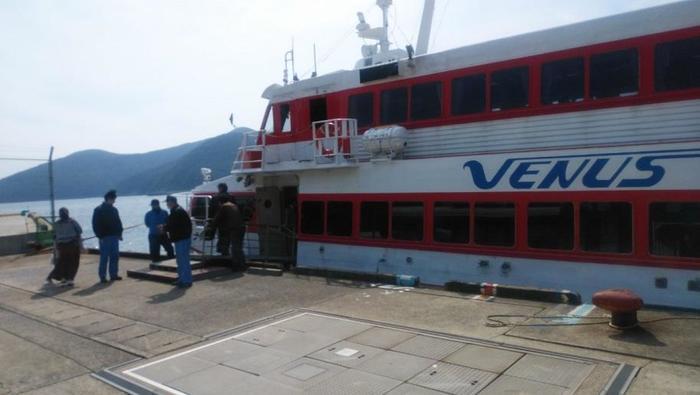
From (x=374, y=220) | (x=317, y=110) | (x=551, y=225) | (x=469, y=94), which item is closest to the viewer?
(x=551, y=225)

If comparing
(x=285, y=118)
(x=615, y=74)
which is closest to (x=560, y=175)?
(x=615, y=74)

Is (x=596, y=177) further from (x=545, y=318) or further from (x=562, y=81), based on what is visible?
(x=545, y=318)

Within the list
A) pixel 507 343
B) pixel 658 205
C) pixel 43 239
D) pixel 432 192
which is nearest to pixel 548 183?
pixel 658 205

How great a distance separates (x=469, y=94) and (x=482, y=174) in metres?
1.82

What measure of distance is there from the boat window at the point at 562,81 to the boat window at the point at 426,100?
2.17m

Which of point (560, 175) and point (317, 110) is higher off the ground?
point (317, 110)

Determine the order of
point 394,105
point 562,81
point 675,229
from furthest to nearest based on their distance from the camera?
point 394,105
point 562,81
point 675,229

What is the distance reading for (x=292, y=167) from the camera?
12.5 meters

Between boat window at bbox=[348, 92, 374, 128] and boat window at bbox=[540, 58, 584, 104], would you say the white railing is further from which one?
boat window at bbox=[540, 58, 584, 104]

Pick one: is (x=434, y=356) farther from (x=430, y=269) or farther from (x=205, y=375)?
(x=430, y=269)

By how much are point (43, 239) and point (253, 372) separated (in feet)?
55.2

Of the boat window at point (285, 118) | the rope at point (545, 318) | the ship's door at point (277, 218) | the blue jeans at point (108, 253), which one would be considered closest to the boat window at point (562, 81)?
the rope at point (545, 318)

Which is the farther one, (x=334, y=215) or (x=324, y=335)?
(x=334, y=215)

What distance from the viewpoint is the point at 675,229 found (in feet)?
24.9
